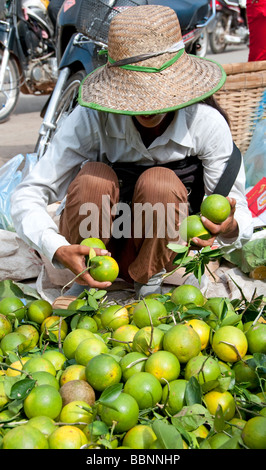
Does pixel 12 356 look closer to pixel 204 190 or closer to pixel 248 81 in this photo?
pixel 204 190

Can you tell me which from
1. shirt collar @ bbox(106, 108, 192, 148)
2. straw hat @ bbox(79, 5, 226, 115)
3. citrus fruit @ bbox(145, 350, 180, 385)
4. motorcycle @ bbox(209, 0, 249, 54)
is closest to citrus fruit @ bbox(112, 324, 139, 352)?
citrus fruit @ bbox(145, 350, 180, 385)

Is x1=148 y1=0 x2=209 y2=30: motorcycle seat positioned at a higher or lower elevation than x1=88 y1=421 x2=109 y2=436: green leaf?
higher

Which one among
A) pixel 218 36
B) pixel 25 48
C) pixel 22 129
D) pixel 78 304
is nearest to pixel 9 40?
pixel 25 48

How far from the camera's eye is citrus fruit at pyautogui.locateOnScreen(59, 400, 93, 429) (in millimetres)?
1234

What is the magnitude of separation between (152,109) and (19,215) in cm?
65

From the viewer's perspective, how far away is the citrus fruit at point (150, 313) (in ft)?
5.06

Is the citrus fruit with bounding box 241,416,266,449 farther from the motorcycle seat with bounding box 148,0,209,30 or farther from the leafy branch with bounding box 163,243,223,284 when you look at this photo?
the motorcycle seat with bounding box 148,0,209,30

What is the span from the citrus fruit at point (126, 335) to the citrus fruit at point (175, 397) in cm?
21

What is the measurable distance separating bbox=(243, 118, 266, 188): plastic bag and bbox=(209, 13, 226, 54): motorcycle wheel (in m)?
7.70

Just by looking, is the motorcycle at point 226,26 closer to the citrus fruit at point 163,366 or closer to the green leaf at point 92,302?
the green leaf at point 92,302

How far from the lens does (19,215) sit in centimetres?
195

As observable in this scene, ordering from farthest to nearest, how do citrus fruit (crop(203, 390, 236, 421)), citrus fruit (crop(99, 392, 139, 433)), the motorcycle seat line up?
the motorcycle seat
citrus fruit (crop(203, 390, 236, 421))
citrus fruit (crop(99, 392, 139, 433))

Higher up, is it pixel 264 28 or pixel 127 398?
pixel 264 28
